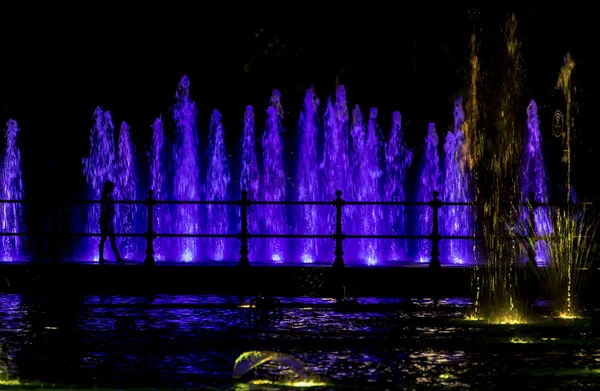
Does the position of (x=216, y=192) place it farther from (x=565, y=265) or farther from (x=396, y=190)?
(x=565, y=265)

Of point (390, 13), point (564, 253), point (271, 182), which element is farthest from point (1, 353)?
point (390, 13)

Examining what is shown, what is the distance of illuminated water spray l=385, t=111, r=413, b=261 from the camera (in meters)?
27.2

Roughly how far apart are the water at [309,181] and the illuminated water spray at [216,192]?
5.17 feet

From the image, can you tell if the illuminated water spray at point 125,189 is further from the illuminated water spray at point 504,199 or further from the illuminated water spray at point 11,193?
the illuminated water spray at point 504,199

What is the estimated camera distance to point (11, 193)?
107 feet

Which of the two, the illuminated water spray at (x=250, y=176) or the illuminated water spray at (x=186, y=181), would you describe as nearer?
the illuminated water spray at (x=186, y=181)

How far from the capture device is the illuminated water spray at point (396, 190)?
89.2ft

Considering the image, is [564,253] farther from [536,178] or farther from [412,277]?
[536,178]

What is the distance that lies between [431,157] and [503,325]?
19314 millimetres

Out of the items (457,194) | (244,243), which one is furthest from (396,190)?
(244,243)

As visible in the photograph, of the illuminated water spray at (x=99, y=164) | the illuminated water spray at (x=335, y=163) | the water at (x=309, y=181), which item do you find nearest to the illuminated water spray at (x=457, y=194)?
the illuminated water spray at (x=335, y=163)

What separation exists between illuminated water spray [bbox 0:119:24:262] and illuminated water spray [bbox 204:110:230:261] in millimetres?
4442

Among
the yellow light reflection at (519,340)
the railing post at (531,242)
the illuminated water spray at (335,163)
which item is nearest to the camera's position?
the yellow light reflection at (519,340)

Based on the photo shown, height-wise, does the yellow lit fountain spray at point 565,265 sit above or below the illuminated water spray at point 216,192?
below
